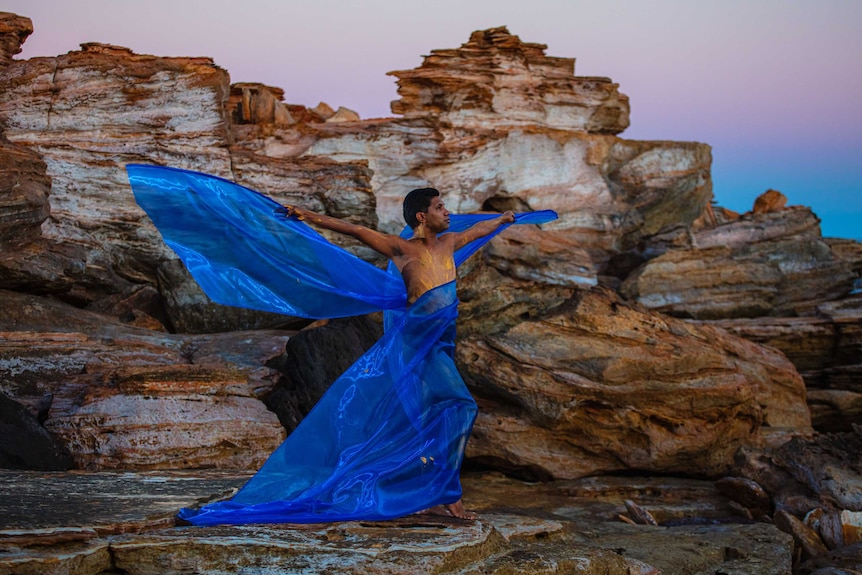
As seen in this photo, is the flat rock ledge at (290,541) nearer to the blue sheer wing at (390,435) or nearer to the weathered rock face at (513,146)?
the blue sheer wing at (390,435)

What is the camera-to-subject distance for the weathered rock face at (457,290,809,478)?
10727mm

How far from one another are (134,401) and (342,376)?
10.1 feet

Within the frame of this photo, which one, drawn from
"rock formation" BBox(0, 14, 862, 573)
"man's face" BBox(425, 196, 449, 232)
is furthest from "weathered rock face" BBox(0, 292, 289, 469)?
"man's face" BBox(425, 196, 449, 232)

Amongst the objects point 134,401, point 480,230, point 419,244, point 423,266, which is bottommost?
point 134,401

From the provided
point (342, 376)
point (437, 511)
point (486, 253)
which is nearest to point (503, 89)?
point (486, 253)

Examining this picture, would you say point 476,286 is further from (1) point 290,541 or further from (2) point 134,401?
(1) point 290,541

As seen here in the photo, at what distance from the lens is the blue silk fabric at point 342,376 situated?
646cm

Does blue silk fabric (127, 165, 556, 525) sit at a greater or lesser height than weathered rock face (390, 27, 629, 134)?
lesser

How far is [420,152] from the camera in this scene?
17.3 m

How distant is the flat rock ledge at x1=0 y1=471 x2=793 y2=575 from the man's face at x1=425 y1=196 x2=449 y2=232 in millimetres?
2031

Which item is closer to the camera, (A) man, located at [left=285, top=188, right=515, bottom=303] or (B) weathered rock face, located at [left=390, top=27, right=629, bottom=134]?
(A) man, located at [left=285, top=188, right=515, bottom=303]

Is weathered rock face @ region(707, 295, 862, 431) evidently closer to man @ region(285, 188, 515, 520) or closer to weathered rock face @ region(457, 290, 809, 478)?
weathered rock face @ region(457, 290, 809, 478)

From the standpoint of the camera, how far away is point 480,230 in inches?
297

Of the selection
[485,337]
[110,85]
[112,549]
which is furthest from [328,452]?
[110,85]
